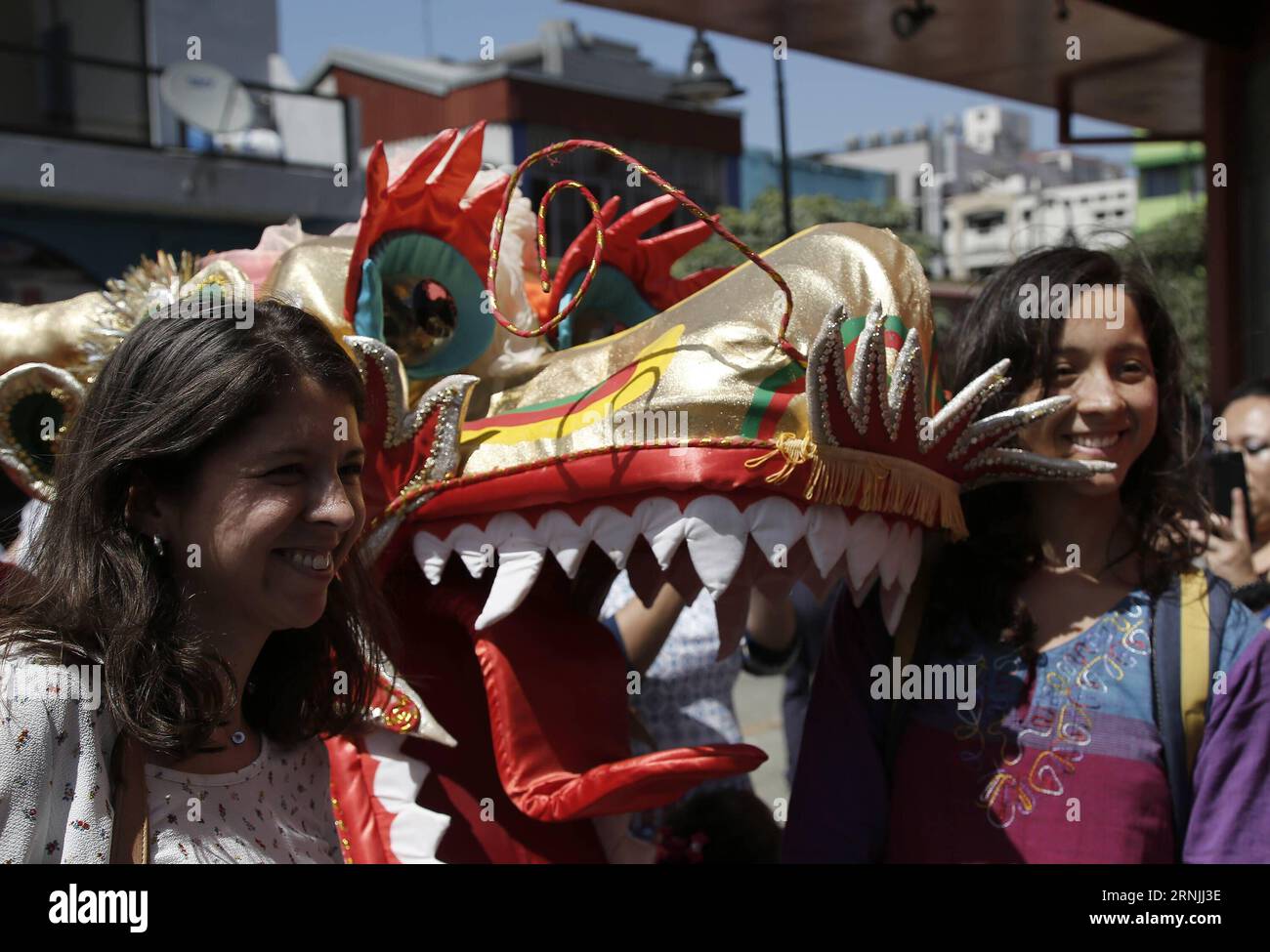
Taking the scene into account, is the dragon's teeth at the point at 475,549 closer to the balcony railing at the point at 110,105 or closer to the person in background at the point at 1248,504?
the person in background at the point at 1248,504

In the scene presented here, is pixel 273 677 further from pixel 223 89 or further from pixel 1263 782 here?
pixel 223 89

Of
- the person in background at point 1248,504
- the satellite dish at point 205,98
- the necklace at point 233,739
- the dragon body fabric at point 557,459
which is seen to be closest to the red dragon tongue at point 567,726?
the dragon body fabric at point 557,459

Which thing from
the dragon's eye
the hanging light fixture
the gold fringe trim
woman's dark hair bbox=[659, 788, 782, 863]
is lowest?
woman's dark hair bbox=[659, 788, 782, 863]

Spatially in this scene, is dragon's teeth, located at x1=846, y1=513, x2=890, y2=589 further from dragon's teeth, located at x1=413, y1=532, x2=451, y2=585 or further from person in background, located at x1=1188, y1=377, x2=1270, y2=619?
person in background, located at x1=1188, y1=377, x2=1270, y2=619

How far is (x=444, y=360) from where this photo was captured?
7.27 feet

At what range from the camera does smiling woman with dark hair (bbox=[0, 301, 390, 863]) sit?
1298 millimetres

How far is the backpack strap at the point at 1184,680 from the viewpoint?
1.82m

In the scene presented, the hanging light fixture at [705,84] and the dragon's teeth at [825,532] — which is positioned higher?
the hanging light fixture at [705,84]

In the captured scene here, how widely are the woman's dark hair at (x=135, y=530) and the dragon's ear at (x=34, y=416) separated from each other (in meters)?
0.73

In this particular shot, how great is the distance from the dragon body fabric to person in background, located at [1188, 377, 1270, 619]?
2.96 feet

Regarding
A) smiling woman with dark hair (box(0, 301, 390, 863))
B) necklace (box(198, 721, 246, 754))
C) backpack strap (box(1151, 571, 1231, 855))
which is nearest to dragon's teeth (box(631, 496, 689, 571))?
smiling woman with dark hair (box(0, 301, 390, 863))

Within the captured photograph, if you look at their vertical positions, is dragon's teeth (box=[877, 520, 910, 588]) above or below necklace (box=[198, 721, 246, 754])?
above

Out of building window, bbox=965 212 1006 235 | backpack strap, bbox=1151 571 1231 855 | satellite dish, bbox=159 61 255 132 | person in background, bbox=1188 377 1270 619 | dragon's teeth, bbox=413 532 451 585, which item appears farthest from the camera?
building window, bbox=965 212 1006 235

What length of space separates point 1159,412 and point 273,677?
1.45m
